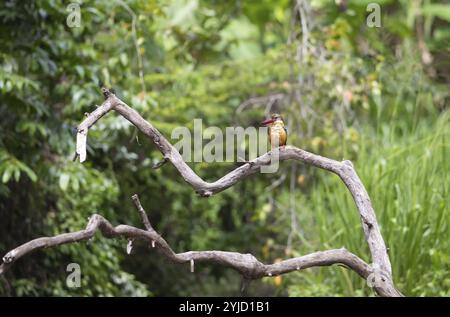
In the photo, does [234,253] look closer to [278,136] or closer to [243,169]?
[243,169]

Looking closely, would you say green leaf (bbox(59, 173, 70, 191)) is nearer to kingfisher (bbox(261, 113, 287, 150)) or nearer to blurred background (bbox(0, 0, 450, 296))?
blurred background (bbox(0, 0, 450, 296))

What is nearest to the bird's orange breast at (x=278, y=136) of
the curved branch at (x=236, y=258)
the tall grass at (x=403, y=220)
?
the curved branch at (x=236, y=258)

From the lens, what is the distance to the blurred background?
13.6ft

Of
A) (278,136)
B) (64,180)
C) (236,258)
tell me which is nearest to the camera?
(236,258)

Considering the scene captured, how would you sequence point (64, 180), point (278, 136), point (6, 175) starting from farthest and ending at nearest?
point (64, 180) < point (6, 175) < point (278, 136)

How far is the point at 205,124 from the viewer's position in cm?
585

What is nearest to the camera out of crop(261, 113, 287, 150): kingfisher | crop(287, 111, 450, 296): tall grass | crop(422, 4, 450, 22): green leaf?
crop(261, 113, 287, 150): kingfisher

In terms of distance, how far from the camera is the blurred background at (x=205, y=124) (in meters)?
4.15

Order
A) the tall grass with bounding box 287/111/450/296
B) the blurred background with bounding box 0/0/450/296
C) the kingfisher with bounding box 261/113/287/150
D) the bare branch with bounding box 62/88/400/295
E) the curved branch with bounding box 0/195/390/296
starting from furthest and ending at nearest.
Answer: the blurred background with bounding box 0/0/450/296 < the tall grass with bounding box 287/111/450/296 < the kingfisher with bounding box 261/113/287/150 < the bare branch with bounding box 62/88/400/295 < the curved branch with bounding box 0/195/390/296

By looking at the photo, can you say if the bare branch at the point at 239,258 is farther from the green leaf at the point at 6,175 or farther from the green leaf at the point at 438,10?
the green leaf at the point at 438,10

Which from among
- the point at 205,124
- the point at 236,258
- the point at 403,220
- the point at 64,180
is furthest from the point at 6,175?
the point at 205,124

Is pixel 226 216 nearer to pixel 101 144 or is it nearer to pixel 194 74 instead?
pixel 194 74

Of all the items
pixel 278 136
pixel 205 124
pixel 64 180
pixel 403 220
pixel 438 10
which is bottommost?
pixel 403 220

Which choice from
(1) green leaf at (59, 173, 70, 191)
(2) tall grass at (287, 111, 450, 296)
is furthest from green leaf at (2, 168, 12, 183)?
(2) tall grass at (287, 111, 450, 296)
